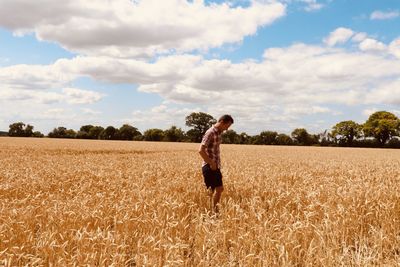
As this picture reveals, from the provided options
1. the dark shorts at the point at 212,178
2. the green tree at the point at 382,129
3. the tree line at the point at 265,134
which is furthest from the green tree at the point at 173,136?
the dark shorts at the point at 212,178

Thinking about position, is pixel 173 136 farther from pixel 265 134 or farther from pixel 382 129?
pixel 382 129

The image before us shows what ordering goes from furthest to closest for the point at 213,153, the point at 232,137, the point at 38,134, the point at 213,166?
the point at 232,137
the point at 38,134
the point at 213,153
the point at 213,166

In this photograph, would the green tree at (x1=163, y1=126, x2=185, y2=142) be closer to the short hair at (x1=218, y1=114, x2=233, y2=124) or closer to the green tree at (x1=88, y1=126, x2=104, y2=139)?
the green tree at (x1=88, y1=126, x2=104, y2=139)

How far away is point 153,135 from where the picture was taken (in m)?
109

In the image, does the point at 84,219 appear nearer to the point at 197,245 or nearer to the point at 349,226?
the point at 197,245

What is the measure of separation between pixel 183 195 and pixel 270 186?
2.67 meters

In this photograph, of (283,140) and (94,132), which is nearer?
(283,140)

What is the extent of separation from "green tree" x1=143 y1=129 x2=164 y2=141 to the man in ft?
318

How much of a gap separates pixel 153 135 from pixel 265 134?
3451 cm

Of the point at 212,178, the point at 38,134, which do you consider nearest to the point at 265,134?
the point at 38,134

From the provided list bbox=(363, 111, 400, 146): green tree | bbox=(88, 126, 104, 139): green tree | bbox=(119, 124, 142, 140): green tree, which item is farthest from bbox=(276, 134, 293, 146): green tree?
bbox=(88, 126, 104, 139): green tree

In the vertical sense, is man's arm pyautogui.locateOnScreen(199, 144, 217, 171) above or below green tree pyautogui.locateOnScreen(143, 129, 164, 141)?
below

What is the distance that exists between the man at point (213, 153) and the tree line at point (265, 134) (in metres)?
89.5

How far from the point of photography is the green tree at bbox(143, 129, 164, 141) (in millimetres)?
105250
